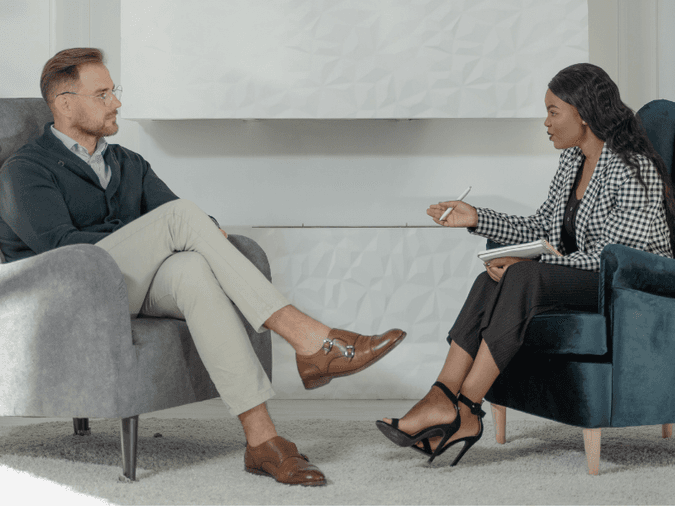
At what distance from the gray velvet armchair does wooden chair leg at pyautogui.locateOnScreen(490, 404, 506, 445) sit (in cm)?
104

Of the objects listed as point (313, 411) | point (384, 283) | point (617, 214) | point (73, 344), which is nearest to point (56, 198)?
point (73, 344)

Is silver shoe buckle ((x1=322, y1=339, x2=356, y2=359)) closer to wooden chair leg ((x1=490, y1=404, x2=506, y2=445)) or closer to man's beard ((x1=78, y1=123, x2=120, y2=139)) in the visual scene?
wooden chair leg ((x1=490, y1=404, x2=506, y2=445))

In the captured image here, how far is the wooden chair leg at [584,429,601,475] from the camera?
171cm

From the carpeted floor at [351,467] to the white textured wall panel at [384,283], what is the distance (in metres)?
0.64

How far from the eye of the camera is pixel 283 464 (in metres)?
1.62

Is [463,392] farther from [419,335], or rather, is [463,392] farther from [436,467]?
[419,335]

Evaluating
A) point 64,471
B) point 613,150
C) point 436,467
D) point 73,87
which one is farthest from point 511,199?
point 64,471

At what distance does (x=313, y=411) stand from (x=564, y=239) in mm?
1225

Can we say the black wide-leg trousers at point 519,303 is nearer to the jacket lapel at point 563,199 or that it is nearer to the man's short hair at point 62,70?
the jacket lapel at point 563,199

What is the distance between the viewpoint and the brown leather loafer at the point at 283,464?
1609 millimetres

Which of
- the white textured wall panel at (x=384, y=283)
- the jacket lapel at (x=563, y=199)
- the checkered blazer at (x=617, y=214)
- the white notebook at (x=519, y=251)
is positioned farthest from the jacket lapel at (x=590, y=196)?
the white textured wall panel at (x=384, y=283)

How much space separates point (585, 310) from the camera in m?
1.84

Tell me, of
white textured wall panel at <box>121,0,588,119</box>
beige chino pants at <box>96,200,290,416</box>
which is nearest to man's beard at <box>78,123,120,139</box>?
beige chino pants at <box>96,200,290,416</box>

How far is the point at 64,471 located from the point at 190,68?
179cm
